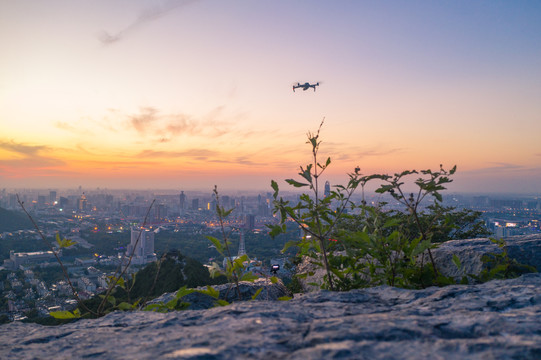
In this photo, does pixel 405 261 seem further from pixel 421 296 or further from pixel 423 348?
pixel 423 348

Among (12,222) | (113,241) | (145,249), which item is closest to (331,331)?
(145,249)

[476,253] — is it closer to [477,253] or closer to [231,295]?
[477,253]

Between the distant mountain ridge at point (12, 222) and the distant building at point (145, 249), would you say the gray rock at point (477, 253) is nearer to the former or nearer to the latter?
the distant building at point (145, 249)

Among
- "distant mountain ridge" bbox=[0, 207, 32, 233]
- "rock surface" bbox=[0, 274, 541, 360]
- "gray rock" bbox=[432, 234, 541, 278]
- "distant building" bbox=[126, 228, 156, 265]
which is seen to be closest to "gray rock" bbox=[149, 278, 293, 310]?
"rock surface" bbox=[0, 274, 541, 360]

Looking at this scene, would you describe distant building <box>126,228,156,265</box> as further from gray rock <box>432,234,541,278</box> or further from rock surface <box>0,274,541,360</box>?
rock surface <box>0,274,541,360</box>

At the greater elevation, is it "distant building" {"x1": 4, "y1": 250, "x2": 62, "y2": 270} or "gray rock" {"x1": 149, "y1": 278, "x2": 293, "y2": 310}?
"gray rock" {"x1": 149, "y1": 278, "x2": 293, "y2": 310}

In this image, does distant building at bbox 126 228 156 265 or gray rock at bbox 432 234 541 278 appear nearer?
gray rock at bbox 432 234 541 278

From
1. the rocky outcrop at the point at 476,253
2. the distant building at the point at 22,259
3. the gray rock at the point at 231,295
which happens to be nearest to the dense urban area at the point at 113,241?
the distant building at the point at 22,259
